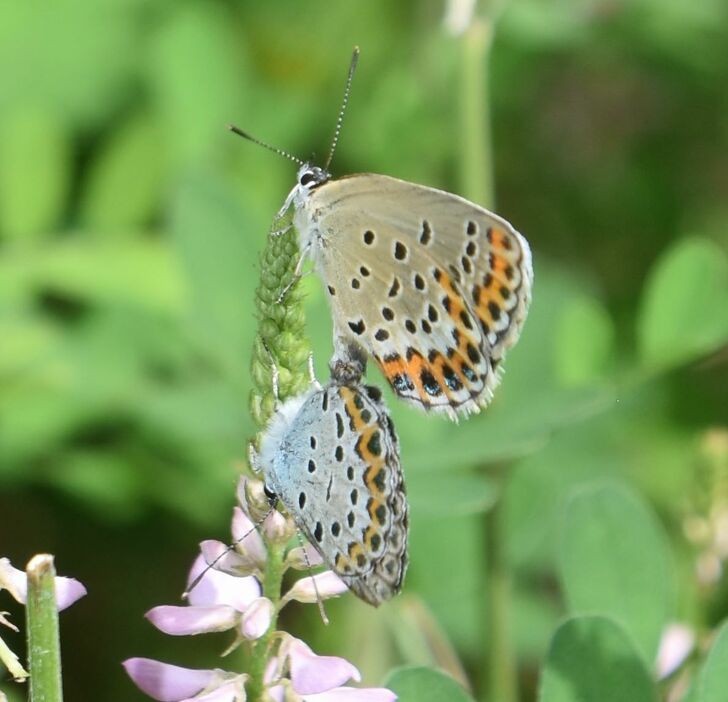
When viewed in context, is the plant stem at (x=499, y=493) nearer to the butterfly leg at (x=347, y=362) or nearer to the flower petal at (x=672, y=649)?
the flower petal at (x=672, y=649)

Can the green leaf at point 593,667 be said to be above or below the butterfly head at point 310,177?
below

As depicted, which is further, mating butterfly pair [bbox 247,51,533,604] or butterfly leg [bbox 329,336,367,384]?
butterfly leg [bbox 329,336,367,384]

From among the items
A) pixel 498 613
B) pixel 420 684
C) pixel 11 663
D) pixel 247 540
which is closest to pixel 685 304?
pixel 498 613

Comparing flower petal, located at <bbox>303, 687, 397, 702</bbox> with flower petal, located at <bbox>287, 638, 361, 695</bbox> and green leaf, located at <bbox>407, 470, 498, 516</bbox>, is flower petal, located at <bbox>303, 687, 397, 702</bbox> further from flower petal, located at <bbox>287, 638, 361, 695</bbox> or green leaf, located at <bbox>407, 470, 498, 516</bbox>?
green leaf, located at <bbox>407, 470, 498, 516</bbox>

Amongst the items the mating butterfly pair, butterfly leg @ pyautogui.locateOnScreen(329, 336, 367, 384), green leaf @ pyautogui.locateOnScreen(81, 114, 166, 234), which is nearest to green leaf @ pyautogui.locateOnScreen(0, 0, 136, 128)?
green leaf @ pyautogui.locateOnScreen(81, 114, 166, 234)

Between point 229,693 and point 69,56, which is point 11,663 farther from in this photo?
point 69,56

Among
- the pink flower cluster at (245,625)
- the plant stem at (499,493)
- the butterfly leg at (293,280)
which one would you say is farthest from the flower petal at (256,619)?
the plant stem at (499,493)

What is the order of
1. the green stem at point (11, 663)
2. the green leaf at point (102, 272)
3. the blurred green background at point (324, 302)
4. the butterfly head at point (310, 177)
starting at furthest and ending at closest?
the green leaf at point (102, 272), the blurred green background at point (324, 302), the butterfly head at point (310, 177), the green stem at point (11, 663)
